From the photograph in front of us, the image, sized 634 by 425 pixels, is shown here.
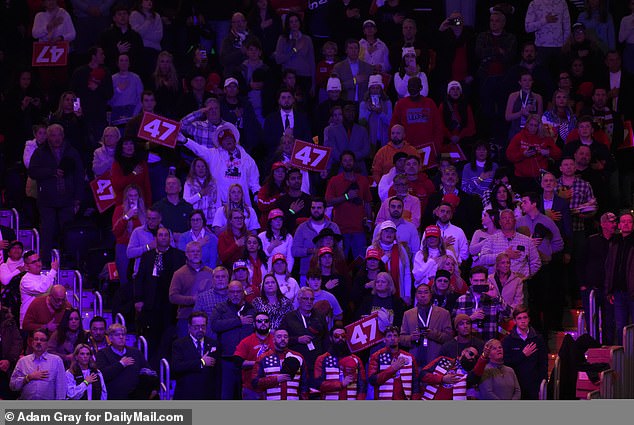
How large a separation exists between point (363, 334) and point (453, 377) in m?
1.06

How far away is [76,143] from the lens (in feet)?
65.5

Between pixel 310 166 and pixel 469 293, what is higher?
pixel 310 166

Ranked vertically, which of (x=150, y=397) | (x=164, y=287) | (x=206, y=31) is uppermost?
(x=206, y=31)

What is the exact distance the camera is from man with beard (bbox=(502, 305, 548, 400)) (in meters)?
15.7

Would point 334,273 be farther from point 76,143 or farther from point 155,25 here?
point 155,25

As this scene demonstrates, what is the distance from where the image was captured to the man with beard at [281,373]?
50.2 ft

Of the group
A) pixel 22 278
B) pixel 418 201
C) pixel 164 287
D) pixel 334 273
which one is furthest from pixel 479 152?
pixel 22 278

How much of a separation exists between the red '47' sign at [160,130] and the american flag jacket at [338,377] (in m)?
4.47

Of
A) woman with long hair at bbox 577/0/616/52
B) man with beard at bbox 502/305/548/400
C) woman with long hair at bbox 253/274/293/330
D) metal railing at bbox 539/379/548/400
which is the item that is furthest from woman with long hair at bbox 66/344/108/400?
woman with long hair at bbox 577/0/616/52

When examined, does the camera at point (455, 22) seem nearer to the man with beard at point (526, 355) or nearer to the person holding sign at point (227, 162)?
the person holding sign at point (227, 162)

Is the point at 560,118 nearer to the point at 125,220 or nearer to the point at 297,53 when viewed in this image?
the point at 297,53

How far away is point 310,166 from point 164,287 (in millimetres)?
2731

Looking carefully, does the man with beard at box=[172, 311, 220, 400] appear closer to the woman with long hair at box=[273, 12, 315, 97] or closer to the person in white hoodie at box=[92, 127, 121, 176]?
the person in white hoodie at box=[92, 127, 121, 176]

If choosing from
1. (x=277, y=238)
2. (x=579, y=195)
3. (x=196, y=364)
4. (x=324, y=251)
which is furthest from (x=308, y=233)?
(x=579, y=195)
